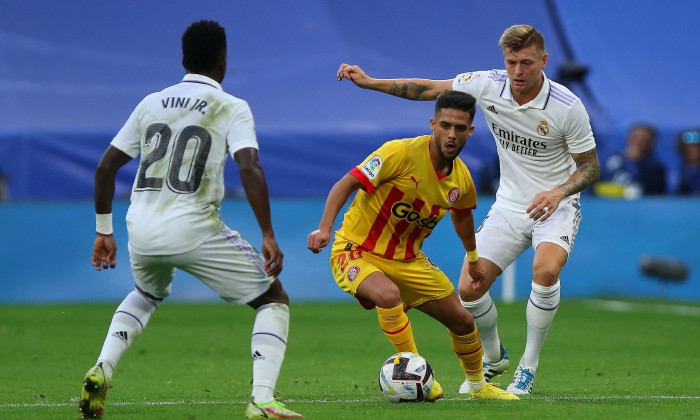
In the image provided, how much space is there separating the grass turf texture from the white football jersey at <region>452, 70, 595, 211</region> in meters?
1.45

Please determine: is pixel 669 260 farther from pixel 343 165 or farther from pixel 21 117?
pixel 21 117

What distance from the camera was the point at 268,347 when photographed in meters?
5.49

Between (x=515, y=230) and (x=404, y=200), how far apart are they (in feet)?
3.56

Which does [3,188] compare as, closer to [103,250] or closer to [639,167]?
[639,167]

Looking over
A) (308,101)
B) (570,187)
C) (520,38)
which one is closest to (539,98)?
(520,38)

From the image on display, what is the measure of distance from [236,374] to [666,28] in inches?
542

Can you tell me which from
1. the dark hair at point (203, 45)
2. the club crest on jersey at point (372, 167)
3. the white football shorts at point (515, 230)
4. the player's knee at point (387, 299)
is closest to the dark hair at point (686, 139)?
the white football shorts at point (515, 230)

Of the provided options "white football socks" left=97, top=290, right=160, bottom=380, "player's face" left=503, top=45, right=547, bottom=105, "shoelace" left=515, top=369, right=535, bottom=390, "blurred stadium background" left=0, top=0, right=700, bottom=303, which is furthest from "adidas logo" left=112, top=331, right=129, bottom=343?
"blurred stadium background" left=0, top=0, right=700, bottom=303

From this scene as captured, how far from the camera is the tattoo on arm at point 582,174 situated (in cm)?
683

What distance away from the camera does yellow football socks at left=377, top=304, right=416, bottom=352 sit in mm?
6254

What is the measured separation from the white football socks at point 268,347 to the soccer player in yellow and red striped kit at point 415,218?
94cm

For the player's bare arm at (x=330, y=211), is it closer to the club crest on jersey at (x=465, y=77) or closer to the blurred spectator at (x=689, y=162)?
the club crest on jersey at (x=465, y=77)

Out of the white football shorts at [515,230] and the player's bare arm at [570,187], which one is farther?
the white football shorts at [515,230]

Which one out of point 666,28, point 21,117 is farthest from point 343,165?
point 666,28
